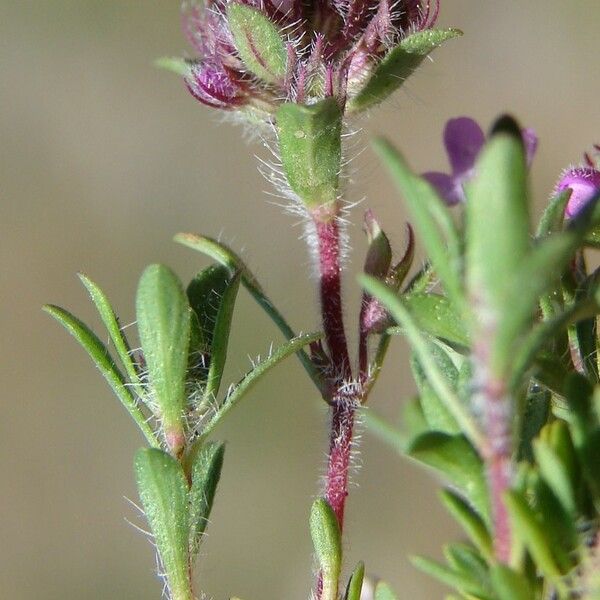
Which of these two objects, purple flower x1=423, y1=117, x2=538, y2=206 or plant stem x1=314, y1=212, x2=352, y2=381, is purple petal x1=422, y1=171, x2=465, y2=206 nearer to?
purple flower x1=423, y1=117, x2=538, y2=206

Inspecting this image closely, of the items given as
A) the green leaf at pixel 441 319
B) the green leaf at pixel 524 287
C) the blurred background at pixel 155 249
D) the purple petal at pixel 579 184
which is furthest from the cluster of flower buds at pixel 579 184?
the blurred background at pixel 155 249

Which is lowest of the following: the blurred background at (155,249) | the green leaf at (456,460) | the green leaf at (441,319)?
the green leaf at (456,460)

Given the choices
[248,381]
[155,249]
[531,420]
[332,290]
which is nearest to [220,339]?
[248,381]

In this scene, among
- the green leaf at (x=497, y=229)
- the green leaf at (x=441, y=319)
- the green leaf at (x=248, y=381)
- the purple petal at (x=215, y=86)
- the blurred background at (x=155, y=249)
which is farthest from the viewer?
the blurred background at (x=155, y=249)

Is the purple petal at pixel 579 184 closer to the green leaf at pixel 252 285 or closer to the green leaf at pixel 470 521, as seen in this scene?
Answer: the green leaf at pixel 252 285

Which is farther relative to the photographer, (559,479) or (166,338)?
(166,338)

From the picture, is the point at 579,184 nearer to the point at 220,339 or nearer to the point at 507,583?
the point at 220,339
